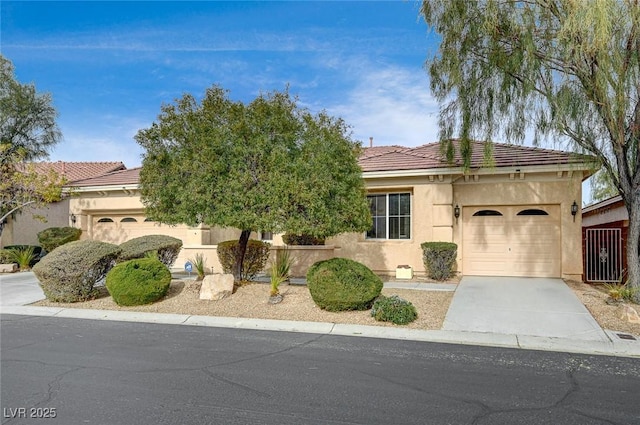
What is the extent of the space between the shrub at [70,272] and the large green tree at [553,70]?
34.9 ft

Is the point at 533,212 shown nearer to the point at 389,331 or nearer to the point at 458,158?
the point at 458,158

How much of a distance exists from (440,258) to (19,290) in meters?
13.2

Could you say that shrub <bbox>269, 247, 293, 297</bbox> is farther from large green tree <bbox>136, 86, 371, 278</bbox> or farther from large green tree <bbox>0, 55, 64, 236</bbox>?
large green tree <bbox>0, 55, 64, 236</bbox>

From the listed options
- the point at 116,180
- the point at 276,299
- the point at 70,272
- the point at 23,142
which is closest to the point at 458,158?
the point at 276,299

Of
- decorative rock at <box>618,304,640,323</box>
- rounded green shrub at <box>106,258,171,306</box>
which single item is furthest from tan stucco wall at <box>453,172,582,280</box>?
rounded green shrub at <box>106,258,171,306</box>

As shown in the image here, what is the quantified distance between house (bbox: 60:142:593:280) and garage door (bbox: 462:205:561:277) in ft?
0.10

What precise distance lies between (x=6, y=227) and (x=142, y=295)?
1535cm

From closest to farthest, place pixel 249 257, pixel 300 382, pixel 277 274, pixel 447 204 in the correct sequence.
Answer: pixel 300 382 → pixel 277 274 → pixel 249 257 → pixel 447 204

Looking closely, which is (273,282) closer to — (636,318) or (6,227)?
(636,318)

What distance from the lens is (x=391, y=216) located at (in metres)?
16.3

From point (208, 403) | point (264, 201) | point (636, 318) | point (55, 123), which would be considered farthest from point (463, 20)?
point (55, 123)

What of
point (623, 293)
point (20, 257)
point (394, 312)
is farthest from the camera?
point (20, 257)

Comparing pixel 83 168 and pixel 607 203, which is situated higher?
pixel 83 168

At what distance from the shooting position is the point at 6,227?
22141mm
